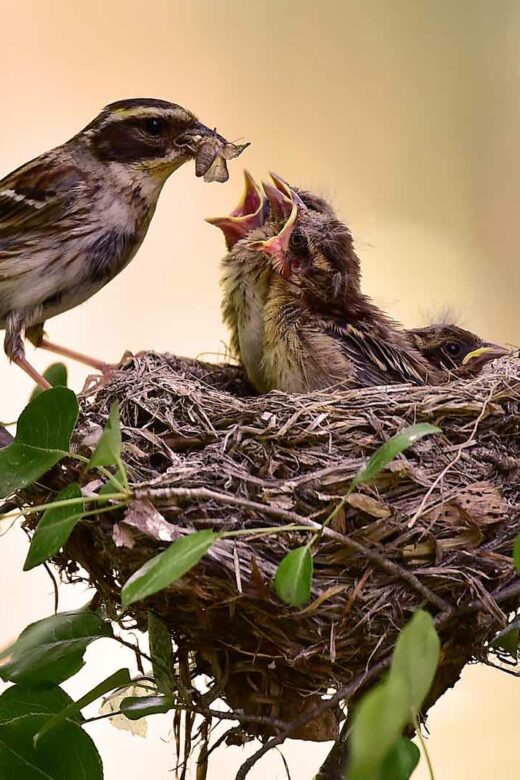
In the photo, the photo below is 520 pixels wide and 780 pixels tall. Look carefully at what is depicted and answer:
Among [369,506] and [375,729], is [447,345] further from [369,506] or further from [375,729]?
[375,729]

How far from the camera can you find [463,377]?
5.46 feet

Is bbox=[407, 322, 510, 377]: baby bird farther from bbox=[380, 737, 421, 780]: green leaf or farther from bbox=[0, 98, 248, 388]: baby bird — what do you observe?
bbox=[380, 737, 421, 780]: green leaf

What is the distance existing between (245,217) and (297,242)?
0.50 feet

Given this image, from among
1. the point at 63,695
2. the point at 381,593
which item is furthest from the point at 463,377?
the point at 63,695

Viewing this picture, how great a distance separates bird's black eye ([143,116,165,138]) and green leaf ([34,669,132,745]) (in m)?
0.83

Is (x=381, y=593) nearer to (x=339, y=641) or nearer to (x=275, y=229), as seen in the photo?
(x=339, y=641)

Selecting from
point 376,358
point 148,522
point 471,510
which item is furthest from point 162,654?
point 376,358

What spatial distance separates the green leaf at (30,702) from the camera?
1.01 meters

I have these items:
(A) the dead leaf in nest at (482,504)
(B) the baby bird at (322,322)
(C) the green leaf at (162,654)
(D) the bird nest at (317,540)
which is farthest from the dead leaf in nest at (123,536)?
(B) the baby bird at (322,322)

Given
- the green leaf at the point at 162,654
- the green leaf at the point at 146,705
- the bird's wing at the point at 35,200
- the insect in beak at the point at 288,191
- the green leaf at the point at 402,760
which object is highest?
the insect in beak at the point at 288,191

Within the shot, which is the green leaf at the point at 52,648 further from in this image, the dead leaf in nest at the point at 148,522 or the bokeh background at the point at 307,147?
the bokeh background at the point at 307,147

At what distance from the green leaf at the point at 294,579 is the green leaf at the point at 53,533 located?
0.19m

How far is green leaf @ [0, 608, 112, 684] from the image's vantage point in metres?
1.00

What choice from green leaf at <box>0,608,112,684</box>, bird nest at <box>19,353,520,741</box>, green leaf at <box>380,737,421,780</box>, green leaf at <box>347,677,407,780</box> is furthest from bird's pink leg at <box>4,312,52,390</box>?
green leaf at <box>347,677,407,780</box>
